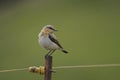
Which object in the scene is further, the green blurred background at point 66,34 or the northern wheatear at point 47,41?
the green blurred background at point 66,34

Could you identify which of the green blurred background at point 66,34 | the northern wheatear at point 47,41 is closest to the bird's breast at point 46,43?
the northern wheatear at point 47,41

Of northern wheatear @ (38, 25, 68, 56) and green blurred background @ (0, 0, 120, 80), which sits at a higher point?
green blurred background @ (0, 0, 120, 80)

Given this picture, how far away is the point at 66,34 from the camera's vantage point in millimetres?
14461

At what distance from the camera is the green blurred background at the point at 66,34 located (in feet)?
35.5

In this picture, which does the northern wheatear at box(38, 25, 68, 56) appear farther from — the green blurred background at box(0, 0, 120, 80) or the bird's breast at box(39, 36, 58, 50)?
the green blurred background at box(0, 0, 120, 80)

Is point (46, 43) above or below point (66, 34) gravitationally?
below

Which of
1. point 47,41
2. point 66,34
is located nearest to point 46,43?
point 47,41

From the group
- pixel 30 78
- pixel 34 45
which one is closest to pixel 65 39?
pixel 34 45

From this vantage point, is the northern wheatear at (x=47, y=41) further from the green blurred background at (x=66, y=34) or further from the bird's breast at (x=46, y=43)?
the green blurred background at (x=66, y=34)

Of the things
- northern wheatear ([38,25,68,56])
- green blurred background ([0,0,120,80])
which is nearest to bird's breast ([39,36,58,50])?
northern wheatear ([38,25,68,56])

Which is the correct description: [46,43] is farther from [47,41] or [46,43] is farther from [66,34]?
[66,34]

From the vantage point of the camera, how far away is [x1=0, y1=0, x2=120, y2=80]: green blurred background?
35.5 feet

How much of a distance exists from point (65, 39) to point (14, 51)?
49.9 inches

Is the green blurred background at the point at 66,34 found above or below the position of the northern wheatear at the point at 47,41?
above
